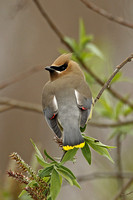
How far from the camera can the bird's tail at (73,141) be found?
5.59 ft

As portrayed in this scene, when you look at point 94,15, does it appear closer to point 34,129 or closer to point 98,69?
point 34,129

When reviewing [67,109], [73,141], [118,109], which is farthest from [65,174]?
[118,109]

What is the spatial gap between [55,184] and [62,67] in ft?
4.53

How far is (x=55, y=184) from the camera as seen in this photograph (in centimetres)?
149

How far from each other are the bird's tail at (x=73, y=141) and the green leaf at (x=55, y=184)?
19cm

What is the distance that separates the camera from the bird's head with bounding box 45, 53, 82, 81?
8.84 ft

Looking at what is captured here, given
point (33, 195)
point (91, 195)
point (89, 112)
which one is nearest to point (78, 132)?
point (89, 112)

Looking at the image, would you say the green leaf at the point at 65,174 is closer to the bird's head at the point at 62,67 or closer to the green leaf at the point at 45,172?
the green leaf at the point at 45,172

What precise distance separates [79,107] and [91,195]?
1984 millimetres

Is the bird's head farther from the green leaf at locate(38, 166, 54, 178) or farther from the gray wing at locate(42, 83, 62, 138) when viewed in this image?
the green leaf at locate(38, 166, 54, 178)

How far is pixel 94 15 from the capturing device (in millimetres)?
6344

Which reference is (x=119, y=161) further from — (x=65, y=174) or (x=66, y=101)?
(x=65, y=174)

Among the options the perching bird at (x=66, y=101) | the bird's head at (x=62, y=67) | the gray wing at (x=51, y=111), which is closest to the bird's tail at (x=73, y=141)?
the perching bird at (x=66, y=101)

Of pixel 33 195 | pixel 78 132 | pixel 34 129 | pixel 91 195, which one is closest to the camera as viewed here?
pixel 33 195
